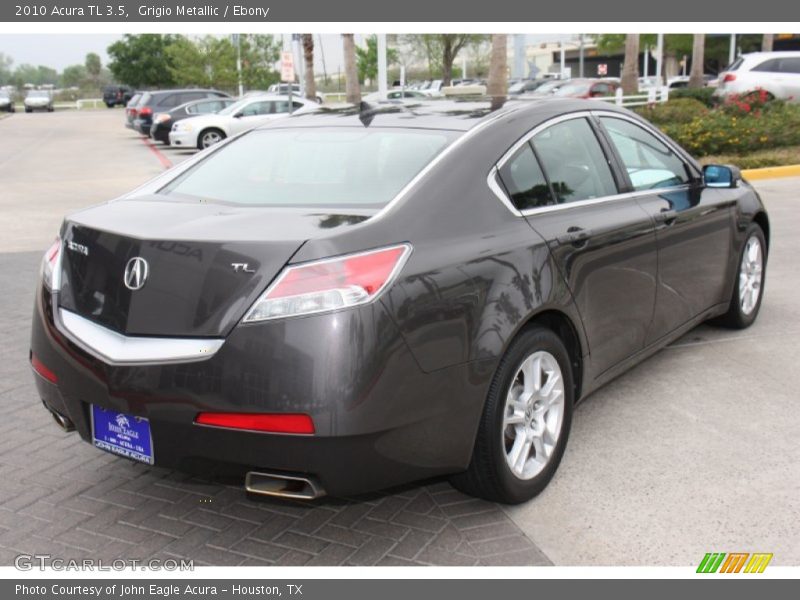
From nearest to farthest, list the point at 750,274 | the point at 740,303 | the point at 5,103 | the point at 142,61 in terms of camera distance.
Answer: the point at 740,303 < the point at 750,274 < the point at 5,103 < the point at 142,61

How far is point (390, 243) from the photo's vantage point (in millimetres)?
3080

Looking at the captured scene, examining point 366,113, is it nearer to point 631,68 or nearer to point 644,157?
point 644,157

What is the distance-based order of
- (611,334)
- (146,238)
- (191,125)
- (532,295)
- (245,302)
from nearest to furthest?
1. (245,302)
2. (146,238)
3. (532,295)
4. (611,334)
5. (191,125)

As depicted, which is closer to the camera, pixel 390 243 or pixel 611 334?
pixel 390 243

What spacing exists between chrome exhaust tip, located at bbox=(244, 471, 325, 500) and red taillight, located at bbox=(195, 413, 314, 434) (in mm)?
202

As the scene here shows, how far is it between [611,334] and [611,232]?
1.63 feet

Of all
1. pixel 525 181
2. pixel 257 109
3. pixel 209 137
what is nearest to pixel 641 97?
pixel 257 109

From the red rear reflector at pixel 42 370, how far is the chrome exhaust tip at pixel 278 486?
0.94 meters

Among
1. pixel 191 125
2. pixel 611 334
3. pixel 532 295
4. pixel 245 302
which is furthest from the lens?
pixel 191 125

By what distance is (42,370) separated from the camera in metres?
3.51

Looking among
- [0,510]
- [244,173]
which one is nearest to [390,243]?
[244,173]

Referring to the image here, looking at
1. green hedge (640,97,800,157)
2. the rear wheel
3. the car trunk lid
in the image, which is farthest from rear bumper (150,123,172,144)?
the car trunk lid

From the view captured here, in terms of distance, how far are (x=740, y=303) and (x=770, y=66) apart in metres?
19.4

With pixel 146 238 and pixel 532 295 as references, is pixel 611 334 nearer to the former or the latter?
pixel 532 295
